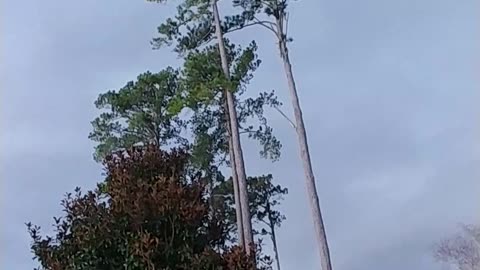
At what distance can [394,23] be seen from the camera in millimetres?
12117

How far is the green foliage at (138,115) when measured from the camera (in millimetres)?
17688

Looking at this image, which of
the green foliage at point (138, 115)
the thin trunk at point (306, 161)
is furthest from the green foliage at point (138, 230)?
the green foliage at point (138, 115)

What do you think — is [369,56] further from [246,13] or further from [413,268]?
[413,268]

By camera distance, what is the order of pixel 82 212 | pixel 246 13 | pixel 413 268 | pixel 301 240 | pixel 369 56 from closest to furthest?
pixel 82 212, pixel 246 13, pixel 369 56, pixel 301 240, pixel 413 268

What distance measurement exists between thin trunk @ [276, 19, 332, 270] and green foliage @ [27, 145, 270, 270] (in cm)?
454

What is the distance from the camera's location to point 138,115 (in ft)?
59.0

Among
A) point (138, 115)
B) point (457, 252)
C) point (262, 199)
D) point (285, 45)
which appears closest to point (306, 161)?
point (285, 45)

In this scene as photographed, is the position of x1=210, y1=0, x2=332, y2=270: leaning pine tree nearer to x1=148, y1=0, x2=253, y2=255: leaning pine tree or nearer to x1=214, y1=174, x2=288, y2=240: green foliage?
x1=148, y1=0, x2=253, y2=255: leaning pine tree

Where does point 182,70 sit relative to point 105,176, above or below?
above

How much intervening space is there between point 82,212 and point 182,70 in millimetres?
9304

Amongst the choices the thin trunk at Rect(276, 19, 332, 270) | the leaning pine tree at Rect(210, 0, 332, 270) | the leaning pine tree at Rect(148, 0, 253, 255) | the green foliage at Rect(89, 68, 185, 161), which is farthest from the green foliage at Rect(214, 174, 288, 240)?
the thin trunk at Rect(276, 19, 332, 270)

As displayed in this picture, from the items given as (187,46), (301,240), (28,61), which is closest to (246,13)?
(187,46)

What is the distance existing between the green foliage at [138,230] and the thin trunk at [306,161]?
14.9 ft

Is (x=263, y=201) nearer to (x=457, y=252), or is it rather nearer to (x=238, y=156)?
(x=457, y=252)
